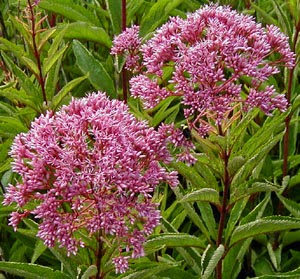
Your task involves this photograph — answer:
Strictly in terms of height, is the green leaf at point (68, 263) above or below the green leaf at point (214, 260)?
above

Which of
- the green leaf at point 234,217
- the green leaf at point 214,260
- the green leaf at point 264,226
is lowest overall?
the green leaf at point 214,260

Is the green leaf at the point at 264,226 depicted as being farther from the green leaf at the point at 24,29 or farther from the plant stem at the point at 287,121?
the green leaf at the point at 24,29

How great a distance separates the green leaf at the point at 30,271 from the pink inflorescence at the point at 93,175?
0.17 m

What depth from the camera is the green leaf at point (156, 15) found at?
2420 mm

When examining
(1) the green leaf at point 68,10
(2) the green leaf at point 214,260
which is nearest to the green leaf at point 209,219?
(2) the green leaf at point 214,260

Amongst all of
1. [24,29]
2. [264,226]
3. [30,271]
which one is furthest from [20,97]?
[264,226]

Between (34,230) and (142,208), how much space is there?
0.37 metres

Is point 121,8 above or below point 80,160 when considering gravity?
above

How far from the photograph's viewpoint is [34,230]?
1.62 m

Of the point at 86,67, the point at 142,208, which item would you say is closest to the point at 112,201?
the point at 142,208

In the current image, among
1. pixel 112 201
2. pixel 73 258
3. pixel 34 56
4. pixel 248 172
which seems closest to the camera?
pixel 112 201

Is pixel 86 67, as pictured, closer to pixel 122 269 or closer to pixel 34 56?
pixel 34 56

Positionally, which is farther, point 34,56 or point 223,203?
point 34,56

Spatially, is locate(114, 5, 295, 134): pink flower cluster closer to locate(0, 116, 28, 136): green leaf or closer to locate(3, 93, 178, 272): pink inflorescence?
locate(3, 93, 178, 272): pink inflorescence
